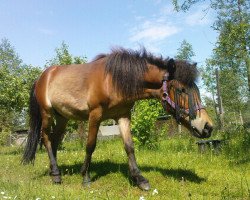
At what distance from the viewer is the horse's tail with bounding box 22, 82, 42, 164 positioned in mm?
8078

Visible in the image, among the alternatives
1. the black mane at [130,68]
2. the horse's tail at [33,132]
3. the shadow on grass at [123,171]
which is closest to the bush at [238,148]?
the shadow on grass at [123,171]

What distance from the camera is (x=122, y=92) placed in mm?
6043

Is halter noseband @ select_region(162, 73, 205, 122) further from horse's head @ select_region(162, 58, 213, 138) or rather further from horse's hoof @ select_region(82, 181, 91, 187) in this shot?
horse's hoof @ select_region(82, 181, 91, 187)

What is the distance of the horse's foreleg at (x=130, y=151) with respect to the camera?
5.84 meters

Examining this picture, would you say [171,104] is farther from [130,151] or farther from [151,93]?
[130,151]

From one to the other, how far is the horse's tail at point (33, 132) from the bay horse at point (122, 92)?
2.23 ft

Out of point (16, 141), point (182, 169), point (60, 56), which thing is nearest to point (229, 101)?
point (16, 141)

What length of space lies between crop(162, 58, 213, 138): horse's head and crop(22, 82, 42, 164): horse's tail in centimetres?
356

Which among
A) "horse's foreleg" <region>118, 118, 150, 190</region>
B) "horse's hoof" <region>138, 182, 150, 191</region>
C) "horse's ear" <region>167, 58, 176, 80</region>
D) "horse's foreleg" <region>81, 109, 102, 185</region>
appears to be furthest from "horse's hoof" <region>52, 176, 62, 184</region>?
"horse's ear" <region>167, 58, 176, 80</region>

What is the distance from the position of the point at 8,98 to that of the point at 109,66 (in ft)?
37.2

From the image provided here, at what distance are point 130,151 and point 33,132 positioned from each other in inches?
116

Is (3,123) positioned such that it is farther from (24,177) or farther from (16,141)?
(24,177)

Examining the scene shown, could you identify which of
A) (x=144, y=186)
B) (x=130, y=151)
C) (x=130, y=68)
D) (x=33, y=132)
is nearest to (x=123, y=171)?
(x=130, y=151)

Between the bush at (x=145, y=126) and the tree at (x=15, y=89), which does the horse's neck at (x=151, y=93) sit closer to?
the bush at (x=145, y=126)
